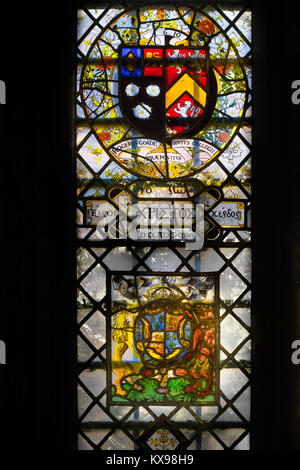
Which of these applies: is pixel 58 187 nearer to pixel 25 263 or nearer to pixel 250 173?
pixel 25 263

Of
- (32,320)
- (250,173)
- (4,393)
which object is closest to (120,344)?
(32,320)

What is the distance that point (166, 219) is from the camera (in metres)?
1.23

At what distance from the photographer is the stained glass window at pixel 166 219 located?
4.01 feet

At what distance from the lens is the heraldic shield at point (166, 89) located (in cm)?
122

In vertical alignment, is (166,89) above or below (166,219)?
above

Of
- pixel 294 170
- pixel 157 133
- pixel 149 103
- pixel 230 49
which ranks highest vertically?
pixel 230 49

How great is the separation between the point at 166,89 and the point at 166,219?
0.51 metres

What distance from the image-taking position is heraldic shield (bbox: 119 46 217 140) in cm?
122

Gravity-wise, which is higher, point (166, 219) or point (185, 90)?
point (185, 90)

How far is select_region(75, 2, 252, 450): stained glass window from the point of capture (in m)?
1.22

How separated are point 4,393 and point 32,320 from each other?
0.27 m

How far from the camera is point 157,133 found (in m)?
1.23

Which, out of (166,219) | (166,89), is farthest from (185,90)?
(166,219)

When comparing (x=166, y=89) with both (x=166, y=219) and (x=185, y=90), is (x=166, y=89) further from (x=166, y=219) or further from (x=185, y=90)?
(x=166, y=219)
